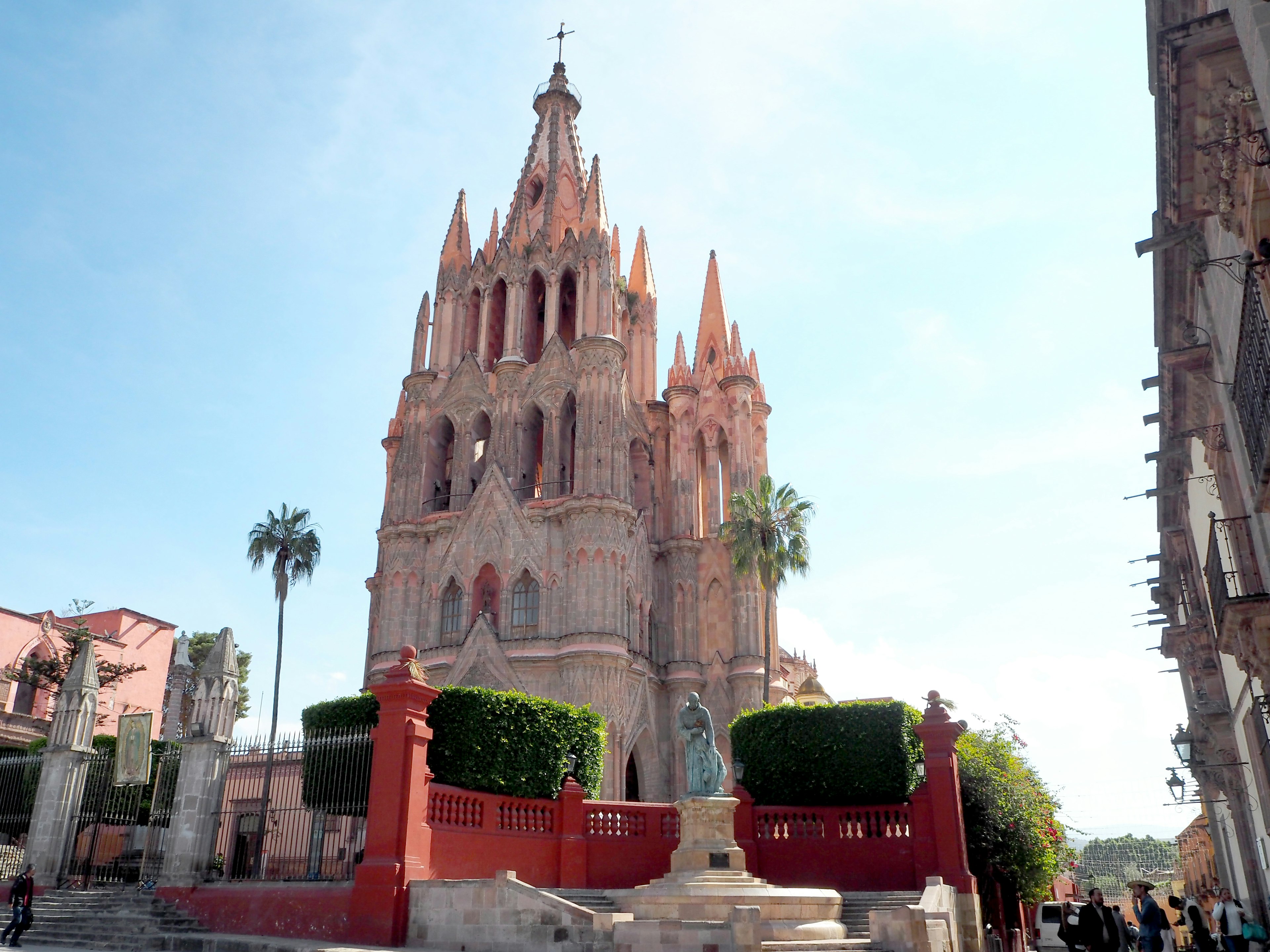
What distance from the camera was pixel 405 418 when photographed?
127 feet

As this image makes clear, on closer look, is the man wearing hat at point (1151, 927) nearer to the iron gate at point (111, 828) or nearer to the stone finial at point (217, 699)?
the stone finial at point (217, 699)

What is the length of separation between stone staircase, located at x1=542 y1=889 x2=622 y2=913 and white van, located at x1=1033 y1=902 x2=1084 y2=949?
1196 centimetres

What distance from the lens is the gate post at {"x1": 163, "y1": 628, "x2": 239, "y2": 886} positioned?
1655 cm

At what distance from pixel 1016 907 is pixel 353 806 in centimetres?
2186

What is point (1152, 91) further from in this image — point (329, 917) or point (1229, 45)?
point (329, 917)

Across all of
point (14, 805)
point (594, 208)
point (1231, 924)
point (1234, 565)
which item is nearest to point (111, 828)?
point (14, 805)

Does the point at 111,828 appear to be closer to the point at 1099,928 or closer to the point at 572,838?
the point at 572,838

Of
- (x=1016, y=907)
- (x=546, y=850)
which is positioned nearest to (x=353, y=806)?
(x=546, y=850)

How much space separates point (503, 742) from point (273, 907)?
15.0 ft

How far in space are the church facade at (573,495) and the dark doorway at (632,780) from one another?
0.12 m

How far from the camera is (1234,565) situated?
40.8 ft

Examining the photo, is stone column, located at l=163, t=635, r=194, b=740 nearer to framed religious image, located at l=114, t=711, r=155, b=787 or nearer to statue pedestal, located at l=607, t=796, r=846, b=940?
framed religious image, located at l=114, t=711, r=155, b=787

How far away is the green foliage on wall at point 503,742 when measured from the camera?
17.5 meters

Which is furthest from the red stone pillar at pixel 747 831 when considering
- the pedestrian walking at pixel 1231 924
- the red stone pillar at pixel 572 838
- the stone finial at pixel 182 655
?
the stone finial at pixel 182 655
